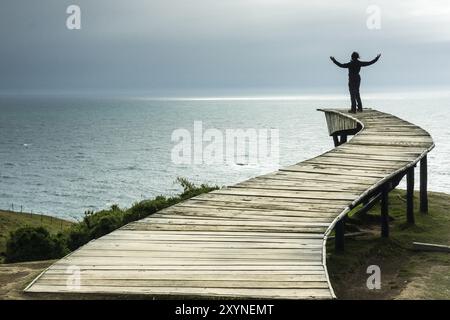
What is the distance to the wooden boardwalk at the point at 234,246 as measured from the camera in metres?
6.98

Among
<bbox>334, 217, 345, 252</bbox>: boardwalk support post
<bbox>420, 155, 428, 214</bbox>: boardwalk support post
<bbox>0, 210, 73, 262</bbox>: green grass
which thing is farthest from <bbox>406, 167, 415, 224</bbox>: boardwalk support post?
<bbox>0, 210, 73, 262</bbox>: green grass

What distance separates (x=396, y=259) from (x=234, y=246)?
686 cm

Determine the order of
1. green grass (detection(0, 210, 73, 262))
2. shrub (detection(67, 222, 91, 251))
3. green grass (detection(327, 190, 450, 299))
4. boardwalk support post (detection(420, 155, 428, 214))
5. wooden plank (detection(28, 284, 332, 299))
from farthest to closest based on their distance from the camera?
green grass (detection(0, 210, 73, 262)), shrub (detection(67, 222, 91, 251)), boardwalk support post (detection(420, 155, 428, 214)), green grass (detection(327, 190, 450, 299)), wooden plank (detection(28, 284, 332, 299))

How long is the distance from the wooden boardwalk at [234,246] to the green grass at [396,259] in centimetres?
106

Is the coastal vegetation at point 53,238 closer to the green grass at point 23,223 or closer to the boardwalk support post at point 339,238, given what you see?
the boardwalk support post at point 339,238

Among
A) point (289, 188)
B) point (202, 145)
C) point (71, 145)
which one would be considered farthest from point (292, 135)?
point (289, 188)

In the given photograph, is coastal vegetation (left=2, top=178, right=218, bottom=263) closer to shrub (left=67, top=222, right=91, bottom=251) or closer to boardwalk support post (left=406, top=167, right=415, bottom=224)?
shrub (left=67, top=222, right=91, bottom=251)

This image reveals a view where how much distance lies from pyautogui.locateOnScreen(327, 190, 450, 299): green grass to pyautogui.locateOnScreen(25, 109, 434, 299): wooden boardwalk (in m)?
1.06

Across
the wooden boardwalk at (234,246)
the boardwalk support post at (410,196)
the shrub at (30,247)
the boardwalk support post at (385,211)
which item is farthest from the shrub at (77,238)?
the wooden boardwalk at (234,246)

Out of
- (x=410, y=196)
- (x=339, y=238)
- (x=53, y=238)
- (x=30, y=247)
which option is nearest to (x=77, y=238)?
(x=53, y=238)

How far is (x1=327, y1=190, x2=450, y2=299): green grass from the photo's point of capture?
37.8 ft

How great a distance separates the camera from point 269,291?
679cm

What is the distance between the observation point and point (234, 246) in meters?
8.52

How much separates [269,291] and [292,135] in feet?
606
